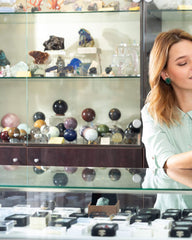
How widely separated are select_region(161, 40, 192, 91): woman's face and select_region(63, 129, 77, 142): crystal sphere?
1.24 m

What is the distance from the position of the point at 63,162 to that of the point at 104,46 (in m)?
0.95

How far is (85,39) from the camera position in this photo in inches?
143

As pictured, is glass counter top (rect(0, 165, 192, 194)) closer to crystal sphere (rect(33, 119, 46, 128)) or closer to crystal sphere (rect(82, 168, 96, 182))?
crystal sphere (rect(82, 168, 96, 182))

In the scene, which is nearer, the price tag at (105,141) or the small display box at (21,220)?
the small display box at (21,220)

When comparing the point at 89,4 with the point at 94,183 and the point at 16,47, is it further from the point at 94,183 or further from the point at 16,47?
the point at 94,183

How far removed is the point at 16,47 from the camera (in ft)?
12.8

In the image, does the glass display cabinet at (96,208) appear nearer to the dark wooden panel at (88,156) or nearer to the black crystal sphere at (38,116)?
the dark wooden panel at (88,156)

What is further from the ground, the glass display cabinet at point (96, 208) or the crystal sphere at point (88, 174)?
the crystal sphere at point (88, 174)

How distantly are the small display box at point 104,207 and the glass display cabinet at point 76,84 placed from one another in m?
2.11

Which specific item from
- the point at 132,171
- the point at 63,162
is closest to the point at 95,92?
the point at 63,162

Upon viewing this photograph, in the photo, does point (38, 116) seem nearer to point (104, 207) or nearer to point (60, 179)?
point (60, 179)

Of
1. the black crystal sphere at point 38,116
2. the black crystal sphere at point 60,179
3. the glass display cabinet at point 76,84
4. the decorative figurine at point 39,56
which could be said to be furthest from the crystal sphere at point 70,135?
the black crystal sphere at point 60,179

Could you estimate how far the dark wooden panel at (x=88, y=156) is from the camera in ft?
11.4

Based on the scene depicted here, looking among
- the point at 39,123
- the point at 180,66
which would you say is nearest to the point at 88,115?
the point at 39,123
